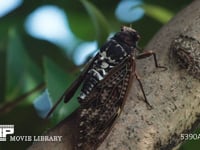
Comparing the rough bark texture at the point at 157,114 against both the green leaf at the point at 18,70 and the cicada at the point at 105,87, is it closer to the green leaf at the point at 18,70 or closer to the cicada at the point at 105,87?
the cicada at the point at 105,87

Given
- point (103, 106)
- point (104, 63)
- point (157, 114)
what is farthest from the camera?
point (104, 63)

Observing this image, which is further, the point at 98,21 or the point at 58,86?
the point at 98,21

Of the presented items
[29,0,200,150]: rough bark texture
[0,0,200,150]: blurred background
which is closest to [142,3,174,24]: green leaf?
[0,0,200,150]: blurred background

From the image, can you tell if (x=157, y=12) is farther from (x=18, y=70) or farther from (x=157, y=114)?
(x=157, y=114)

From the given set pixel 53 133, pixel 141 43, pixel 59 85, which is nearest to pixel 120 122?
pixel 53 133

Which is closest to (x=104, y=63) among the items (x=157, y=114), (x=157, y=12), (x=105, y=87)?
(x=105, y=87)

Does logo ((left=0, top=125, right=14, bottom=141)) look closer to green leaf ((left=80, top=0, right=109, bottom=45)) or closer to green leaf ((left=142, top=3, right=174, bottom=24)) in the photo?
green leaf ((left=80, top=0, right=109, bottom=45))
